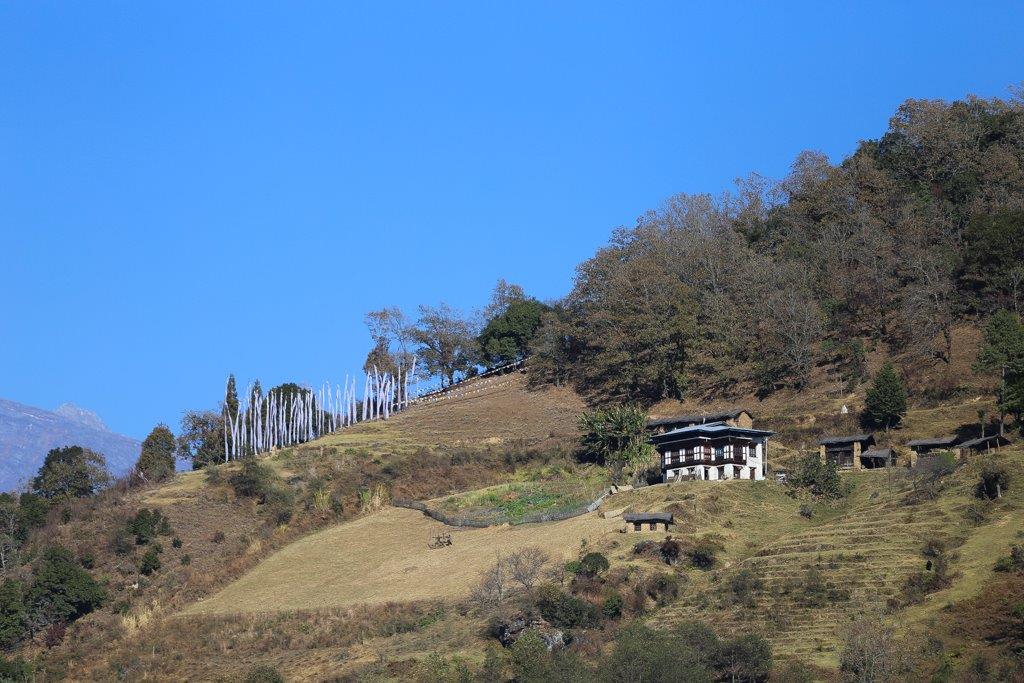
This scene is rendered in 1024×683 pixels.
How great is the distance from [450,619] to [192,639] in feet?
46.3

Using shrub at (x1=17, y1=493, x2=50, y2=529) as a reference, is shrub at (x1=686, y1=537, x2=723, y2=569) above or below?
below

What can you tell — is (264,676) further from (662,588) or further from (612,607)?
(662,588)

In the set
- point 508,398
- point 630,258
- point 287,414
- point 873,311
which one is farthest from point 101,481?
point 873,311

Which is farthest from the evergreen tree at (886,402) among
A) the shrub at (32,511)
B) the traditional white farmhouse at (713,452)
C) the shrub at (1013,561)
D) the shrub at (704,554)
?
the shrub at (32,511)

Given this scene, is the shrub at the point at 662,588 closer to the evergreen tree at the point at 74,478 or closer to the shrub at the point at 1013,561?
the shrub at the point at 1013,561

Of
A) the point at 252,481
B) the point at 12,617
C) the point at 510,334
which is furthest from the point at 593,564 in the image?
the point at 510,334

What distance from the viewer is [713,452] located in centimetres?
9212

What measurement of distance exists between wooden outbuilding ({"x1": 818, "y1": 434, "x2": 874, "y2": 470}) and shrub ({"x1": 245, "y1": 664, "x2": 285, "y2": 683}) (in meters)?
36.5

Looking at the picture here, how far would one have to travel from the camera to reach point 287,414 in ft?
417

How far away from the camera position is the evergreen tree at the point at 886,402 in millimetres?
94250

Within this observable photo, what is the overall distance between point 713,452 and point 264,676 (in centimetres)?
3424

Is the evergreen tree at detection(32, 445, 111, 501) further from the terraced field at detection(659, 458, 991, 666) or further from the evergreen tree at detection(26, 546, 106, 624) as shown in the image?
the terraced field at detection(659, 458, 991, 666)

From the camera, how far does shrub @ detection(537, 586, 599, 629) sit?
227ft

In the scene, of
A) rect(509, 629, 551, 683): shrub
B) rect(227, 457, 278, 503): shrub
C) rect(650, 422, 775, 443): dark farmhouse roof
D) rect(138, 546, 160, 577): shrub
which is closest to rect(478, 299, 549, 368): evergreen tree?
rect(227, 457, 278, 503): shrub
